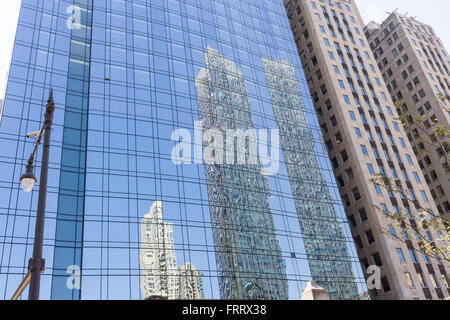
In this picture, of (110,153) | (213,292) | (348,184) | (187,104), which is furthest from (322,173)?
(110,153)

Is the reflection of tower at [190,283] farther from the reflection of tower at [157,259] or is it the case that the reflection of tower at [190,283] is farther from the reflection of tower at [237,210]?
the reflection of tower at [237,210]

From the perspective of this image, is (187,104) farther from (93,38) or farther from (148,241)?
(148,241)

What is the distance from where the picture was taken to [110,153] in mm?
48594

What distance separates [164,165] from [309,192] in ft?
74.6

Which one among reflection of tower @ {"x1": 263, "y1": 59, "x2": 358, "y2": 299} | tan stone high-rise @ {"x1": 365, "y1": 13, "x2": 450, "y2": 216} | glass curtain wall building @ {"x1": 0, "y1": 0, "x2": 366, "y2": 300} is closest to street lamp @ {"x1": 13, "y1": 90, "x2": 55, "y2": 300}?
glass curtain wall building @ {"x1": 0, "y1": 0, "x2": 366, "y2": 300}

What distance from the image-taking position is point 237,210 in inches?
2077

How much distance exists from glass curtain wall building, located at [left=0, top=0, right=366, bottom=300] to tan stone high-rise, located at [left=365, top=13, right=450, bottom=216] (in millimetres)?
29869

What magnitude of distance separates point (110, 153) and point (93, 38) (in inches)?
701

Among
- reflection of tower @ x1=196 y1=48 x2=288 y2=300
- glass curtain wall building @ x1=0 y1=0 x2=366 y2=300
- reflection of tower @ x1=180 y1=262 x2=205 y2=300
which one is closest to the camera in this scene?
glass curtain wall building @ x1=0 y1=0 x2=366 y2=300

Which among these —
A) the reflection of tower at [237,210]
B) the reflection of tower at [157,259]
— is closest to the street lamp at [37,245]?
the reflection of tower at [157,259]

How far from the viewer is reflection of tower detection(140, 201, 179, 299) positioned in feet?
140

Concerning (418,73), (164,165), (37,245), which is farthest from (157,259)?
(418,73)

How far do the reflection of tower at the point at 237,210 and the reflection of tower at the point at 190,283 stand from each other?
8.33 ft

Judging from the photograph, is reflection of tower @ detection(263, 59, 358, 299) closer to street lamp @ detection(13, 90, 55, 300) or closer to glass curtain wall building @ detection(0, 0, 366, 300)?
glass curtain wall building @ detection(0, 0, 366, 300)
